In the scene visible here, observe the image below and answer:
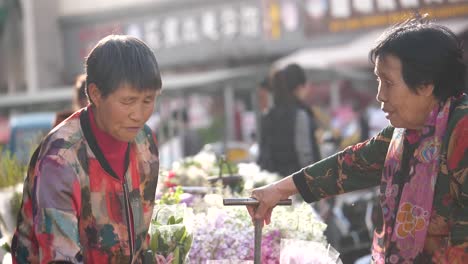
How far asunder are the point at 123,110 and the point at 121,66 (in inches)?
5.2

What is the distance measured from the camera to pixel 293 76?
5.39 meters

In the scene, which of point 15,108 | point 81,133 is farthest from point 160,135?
point 81,133

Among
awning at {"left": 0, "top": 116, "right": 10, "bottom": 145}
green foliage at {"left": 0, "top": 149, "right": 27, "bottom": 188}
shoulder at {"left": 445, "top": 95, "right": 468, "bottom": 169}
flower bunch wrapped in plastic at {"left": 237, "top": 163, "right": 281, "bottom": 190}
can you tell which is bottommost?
awning at {"left": 0, "top": 116, "right": 10, "bottom": 145}

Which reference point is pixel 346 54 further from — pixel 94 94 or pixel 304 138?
pixel 94 94

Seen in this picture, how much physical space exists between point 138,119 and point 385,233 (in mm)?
857

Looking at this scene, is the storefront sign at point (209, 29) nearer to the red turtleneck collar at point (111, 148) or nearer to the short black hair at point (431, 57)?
the red turtleneck collar at point (111, 148)

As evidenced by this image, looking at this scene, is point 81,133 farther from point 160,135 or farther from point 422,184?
point 160,135

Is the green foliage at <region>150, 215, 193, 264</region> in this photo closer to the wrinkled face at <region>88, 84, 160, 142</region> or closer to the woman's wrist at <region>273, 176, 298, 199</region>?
the woman's wrist at <region>273, 176, 298, 199</region>

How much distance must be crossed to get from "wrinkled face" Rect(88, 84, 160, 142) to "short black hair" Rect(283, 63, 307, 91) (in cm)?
325

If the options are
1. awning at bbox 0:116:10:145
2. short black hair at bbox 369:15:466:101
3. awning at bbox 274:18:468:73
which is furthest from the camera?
awning at bbox 0:116:10:145

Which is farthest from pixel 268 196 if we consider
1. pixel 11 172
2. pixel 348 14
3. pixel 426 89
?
pixel 348 14

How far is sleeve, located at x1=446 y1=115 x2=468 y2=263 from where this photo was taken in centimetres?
210

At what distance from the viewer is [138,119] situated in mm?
2174

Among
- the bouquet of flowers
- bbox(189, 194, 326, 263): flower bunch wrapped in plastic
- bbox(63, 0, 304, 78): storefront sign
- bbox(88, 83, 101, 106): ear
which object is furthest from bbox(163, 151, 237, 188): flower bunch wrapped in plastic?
bbox(63, 0, 304, 78): storefront sign
